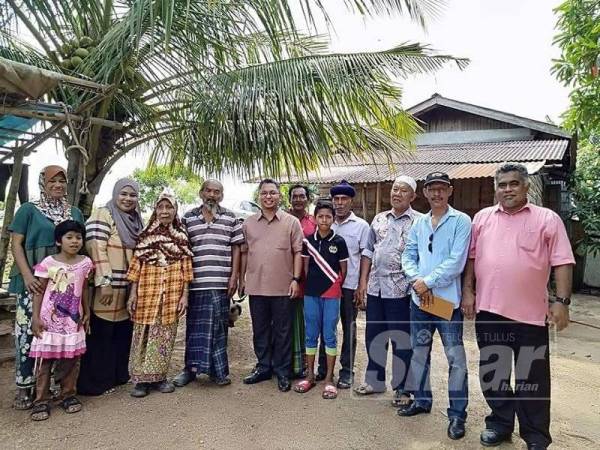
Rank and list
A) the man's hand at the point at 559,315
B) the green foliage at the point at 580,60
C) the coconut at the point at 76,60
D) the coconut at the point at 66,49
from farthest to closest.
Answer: the green foliage at the point at 580,60 < the coconut at the point at 66,49 < the coconut at the point at 76,60 < the man's hand at the point at 559,315

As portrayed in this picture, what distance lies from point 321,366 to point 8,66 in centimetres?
301

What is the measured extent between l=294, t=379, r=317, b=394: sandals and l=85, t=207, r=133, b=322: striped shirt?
1436 millimetres

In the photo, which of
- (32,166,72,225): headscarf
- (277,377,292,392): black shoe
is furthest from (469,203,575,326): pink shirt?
(32,166,72,225): headscarf

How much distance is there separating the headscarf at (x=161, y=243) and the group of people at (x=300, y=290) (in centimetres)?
1

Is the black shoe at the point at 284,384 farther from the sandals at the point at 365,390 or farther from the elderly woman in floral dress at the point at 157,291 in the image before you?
the elderly woman in floral dress at the point at 157,291

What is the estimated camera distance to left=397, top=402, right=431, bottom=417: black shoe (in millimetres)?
2986

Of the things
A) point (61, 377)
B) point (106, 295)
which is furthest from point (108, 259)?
point (61, 377)

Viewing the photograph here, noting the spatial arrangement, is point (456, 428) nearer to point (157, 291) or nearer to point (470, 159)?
point (157, 291)

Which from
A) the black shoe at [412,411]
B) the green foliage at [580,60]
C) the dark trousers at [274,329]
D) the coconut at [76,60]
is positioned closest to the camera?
the black shoe at [412,411]

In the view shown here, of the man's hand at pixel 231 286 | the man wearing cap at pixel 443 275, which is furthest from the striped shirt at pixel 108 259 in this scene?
the man wearing cap at pixel 443 275

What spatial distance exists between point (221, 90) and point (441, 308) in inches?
108

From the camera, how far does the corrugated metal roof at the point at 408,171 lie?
6566 mm

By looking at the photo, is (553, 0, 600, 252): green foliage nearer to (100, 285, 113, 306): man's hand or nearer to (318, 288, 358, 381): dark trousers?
(318, 288, 358, 381): dark trousers

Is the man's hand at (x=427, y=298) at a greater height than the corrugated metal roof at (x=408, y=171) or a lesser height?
lesser
